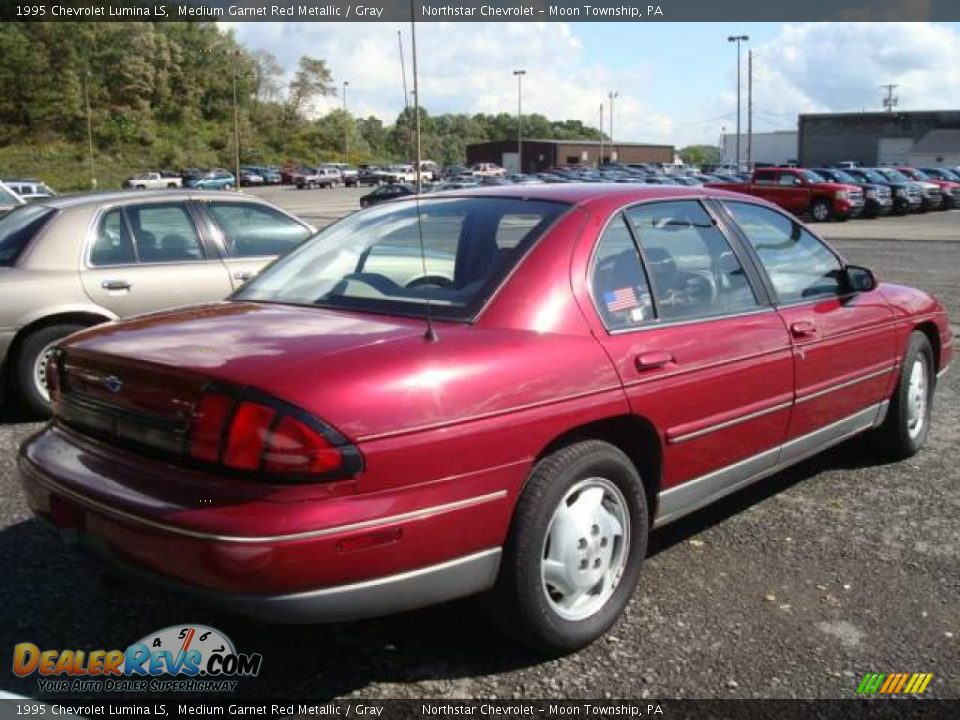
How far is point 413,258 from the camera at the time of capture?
148 inches

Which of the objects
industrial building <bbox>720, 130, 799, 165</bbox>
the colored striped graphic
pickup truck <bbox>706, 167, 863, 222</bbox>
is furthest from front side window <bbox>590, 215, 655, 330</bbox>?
industrial building <bbox>720, 130, 799, 165</bbox>

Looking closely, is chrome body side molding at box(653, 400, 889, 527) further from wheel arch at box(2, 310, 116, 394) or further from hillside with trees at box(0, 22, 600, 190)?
hillside with trees at box(0, 22, 600, 190)

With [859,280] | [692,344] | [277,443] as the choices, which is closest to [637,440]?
[692,344]

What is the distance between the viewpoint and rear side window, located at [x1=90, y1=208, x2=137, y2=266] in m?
6.41

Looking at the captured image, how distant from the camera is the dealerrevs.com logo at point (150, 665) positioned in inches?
117

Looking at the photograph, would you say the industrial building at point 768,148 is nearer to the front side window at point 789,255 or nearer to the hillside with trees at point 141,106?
the hillside with trees at point 141,106

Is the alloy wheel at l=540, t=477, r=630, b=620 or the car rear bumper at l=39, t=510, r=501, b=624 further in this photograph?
the alloy wheel at l=540, t=477, r=630, b=620

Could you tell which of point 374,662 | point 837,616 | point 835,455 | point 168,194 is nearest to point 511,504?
point 374,662

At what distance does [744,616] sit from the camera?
3402 mm

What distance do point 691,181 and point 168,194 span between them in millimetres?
35089

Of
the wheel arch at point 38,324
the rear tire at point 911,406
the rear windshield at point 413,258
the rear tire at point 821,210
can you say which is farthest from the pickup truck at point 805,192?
the rear windshield at point 413,258

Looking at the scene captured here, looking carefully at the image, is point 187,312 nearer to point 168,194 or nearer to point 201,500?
point 201,500

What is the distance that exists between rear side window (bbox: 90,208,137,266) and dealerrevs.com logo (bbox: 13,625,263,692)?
378 centimetres

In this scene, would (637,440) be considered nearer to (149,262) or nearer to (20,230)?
(149,262)
